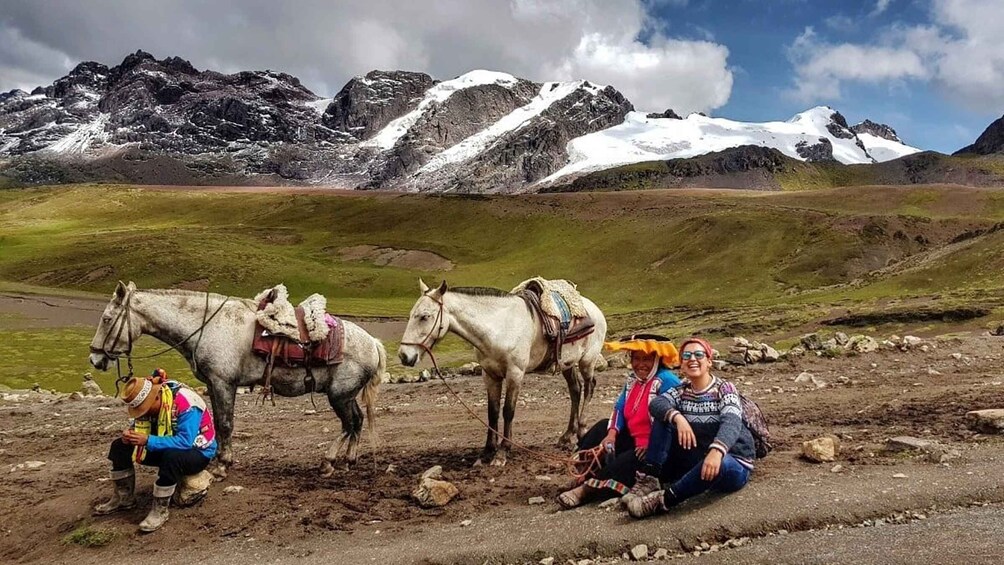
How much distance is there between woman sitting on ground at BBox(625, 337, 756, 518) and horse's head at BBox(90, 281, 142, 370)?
7979mm

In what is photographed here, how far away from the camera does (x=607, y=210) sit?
9856 cm

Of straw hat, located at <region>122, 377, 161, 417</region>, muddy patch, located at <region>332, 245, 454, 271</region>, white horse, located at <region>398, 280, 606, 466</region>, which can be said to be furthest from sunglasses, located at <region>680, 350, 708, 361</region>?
muddy patch, located at <region>332, 245, 454, 271</region>

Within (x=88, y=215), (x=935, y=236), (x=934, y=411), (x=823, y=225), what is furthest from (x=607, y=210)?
(x=88, y=215)

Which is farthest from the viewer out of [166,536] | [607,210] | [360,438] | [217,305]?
[607,210]

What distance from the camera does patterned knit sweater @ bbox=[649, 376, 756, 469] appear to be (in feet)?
23.3

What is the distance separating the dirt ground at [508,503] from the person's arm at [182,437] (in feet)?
3.42

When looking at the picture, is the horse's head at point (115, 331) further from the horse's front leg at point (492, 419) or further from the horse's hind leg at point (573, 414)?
the horse's hind leg at point (573, 414)

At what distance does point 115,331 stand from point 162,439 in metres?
2.55

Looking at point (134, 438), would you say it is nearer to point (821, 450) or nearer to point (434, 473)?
point (434, 473)

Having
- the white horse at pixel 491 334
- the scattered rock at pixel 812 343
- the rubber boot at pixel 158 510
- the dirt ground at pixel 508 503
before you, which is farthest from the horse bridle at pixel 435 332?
the scattered rock at pixel 812 343

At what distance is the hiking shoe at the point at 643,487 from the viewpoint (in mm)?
7221

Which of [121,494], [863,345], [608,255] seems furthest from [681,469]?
[608,255]

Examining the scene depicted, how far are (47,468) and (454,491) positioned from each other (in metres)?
8.16

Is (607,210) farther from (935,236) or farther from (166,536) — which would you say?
(166,536)
